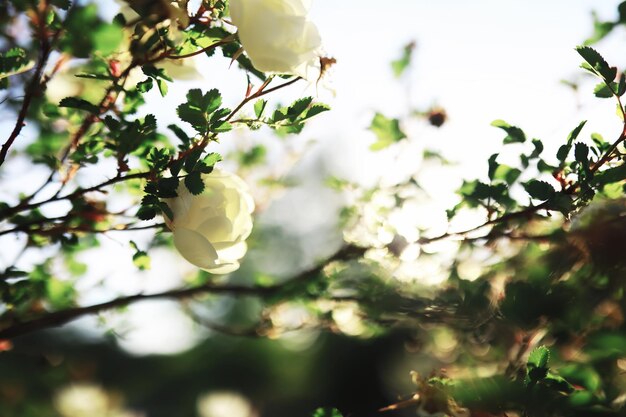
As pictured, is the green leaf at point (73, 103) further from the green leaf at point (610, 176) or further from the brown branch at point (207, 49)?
the green leaf at point (610, 176)

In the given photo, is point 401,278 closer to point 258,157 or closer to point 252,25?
point 258,157

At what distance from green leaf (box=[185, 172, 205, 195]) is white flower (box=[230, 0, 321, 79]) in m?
0.14

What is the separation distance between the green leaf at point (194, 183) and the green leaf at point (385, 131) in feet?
1.67

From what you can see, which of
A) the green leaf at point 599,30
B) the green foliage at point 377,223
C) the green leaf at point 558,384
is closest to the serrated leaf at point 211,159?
the green foliage at point 377,223

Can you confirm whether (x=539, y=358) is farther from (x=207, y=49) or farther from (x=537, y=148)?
(x=207, y=49)

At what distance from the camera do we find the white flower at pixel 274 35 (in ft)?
1.80

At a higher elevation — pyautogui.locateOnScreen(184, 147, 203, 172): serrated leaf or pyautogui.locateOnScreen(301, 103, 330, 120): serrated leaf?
pyautogui.locateOnScreen(184, 147, 203, 172): serrated leaf

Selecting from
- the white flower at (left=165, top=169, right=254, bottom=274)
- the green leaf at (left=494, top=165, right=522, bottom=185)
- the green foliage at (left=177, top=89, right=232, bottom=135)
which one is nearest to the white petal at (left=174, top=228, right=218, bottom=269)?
the white flower at (left=165, top=169, right=254, bottom=274)

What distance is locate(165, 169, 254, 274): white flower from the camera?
635 millimetres

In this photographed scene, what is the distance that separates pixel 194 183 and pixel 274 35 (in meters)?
0.18

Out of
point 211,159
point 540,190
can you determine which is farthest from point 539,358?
point 211,159

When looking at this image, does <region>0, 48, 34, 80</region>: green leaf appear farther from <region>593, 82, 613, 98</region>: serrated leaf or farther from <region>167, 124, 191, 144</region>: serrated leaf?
<region>593, 82, 613, 98</region>: serrated leaf

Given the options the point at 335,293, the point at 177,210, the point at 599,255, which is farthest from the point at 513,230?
the point at 177,210

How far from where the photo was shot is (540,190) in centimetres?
74
